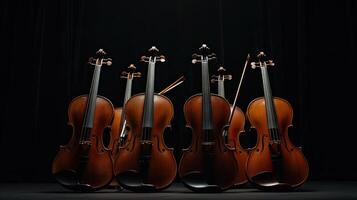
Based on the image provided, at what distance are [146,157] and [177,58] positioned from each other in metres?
1.74

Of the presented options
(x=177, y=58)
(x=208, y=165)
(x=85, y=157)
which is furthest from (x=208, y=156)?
(x=177, y=58)

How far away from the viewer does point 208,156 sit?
2730 mm

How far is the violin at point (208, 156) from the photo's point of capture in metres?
2.72

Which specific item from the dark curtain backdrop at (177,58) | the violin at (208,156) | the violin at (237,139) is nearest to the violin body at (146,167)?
the violin at (208,156)

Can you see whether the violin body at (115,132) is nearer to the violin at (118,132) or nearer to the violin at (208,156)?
the violin at (118,132)

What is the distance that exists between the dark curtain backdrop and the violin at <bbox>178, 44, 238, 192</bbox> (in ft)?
3.97

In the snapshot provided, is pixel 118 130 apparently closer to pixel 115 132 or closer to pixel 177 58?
pixel 115 132

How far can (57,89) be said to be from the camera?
4180 mm

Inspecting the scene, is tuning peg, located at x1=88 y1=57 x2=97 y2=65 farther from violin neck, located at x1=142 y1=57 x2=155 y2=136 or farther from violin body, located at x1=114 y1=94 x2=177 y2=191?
violin body, located at x1=114 y1=94 x2=177 y2=191

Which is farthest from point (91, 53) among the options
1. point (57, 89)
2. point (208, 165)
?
point (208, 165)

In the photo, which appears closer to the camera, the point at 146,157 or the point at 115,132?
the point at 146,157

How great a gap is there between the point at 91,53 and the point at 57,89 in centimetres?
53

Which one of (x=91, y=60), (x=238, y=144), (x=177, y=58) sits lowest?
(x=238, y=144)

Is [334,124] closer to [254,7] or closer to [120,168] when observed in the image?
[254,7]
